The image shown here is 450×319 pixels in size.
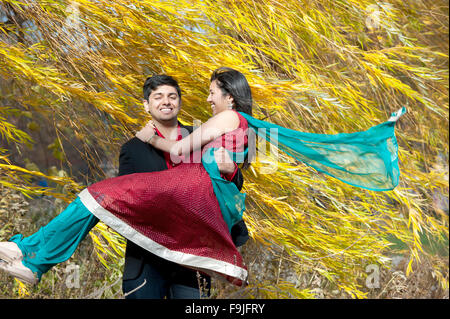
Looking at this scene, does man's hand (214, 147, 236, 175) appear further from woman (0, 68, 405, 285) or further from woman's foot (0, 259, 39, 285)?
woman's foot (0, 259, 39, 285)

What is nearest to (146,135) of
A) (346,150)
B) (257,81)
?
(346,150)

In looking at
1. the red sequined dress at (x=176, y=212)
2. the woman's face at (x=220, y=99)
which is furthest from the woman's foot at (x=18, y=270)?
the woman's face at (x=220, y=99)

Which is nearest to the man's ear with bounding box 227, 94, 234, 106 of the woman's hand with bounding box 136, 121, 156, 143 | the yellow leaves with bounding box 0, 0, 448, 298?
the woman's hand with bounding box 136, 121, 156, 143

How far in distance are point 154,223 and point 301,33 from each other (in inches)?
76.4

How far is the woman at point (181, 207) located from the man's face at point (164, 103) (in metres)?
0.08

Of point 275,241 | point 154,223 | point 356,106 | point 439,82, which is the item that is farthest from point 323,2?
point 154,223

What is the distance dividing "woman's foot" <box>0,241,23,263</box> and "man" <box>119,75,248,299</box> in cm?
43

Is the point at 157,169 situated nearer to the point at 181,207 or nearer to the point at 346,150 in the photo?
the point at 181,207

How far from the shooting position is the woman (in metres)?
2.17

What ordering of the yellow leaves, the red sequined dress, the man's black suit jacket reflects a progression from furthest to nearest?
the yellow leaves → the man's black suit jacket → the red sequined dress

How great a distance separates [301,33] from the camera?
3.62m

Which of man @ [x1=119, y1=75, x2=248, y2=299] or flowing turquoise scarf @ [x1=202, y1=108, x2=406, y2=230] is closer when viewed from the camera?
man @ [x1=119, y1=75, x2=248, y2=299]

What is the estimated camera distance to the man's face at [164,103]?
7.64ft

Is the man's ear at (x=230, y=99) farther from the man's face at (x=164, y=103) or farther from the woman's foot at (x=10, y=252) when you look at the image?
the woman's foot at (x=10, y=252)
